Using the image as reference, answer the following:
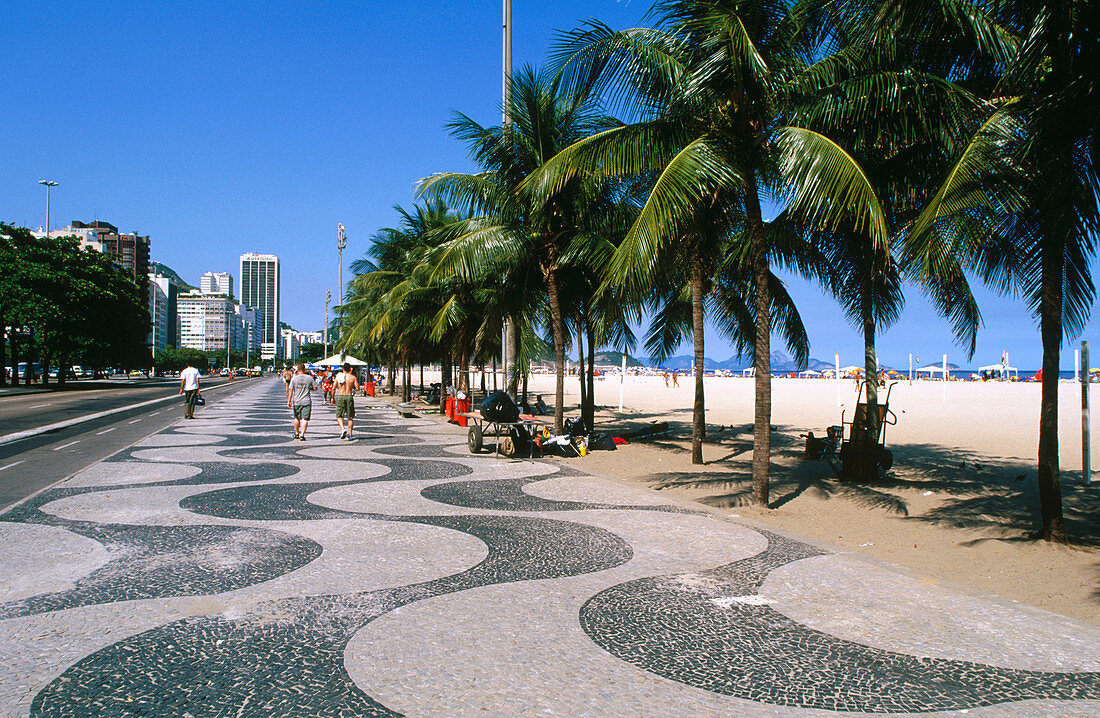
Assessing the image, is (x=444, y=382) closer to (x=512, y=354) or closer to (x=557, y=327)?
(x=512, y=354)

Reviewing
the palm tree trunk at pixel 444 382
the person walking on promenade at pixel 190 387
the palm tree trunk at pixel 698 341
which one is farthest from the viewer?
the palm tree trunk at pixel 444 382

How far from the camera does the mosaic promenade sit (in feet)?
11.1

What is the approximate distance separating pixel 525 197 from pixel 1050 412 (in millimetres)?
10230

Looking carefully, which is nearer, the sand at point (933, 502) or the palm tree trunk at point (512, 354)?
the sand at point (933, 502)

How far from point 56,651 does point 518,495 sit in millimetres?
5854

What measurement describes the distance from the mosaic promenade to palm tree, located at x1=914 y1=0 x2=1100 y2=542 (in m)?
2.94

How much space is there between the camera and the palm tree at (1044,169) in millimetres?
5617

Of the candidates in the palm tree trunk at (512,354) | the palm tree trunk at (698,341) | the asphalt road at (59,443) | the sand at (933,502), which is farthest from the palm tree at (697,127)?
the palm tree trunk at (512,354)

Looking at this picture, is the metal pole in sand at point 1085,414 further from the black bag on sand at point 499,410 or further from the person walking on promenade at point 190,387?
the person walking on promenade at point 190,387

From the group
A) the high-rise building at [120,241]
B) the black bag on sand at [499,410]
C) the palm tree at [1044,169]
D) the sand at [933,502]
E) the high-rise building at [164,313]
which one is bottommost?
the sand at [933,502]

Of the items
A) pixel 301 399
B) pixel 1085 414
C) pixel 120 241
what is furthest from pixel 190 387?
pixel 120 241

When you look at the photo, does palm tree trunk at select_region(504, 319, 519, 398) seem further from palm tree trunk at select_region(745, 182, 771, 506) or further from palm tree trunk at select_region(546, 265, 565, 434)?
palm tree trunk at select_region(745, 182, 771, 506)

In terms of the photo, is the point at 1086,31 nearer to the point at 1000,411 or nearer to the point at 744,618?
the point at 744,618

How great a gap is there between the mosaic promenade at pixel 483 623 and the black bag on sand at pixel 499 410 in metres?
5.57
